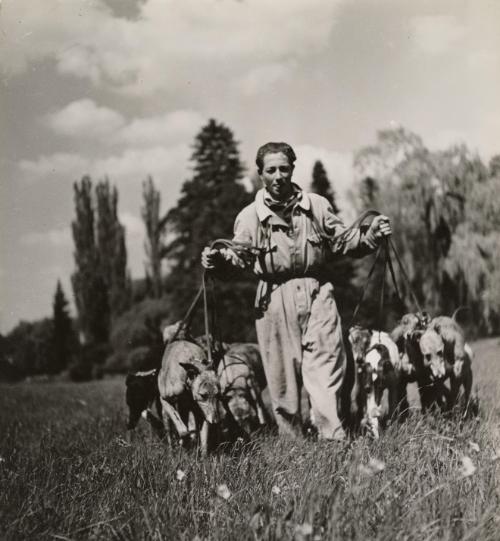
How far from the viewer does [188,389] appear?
20.1 feet

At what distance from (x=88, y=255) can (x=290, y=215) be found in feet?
182

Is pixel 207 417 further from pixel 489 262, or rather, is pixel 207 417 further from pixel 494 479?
pixel 489 262

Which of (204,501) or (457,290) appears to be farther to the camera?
(457,290)

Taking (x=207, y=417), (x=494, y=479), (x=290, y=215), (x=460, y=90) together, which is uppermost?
(x=460, y=90)

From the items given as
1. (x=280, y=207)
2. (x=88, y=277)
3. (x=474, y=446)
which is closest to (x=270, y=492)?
(x=474, y=446)

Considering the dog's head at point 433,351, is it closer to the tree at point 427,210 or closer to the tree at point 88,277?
the tree at point 427,210

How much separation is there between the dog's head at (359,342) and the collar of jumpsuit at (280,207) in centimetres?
131

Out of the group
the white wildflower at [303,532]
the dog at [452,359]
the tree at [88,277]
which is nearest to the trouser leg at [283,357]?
the dog at [452,359]

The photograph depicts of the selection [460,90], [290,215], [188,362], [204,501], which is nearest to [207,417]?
[188,362]

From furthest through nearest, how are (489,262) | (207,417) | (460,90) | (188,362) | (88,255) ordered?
(88,255), (489,262), (460,90), (188,362), (207,417)

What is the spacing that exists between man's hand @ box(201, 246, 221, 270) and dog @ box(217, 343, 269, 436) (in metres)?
1.07

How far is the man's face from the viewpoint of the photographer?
6.00 m

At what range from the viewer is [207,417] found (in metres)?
5.64

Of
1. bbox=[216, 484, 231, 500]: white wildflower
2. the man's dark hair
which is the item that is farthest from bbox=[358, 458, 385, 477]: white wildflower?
the man's dark hair
